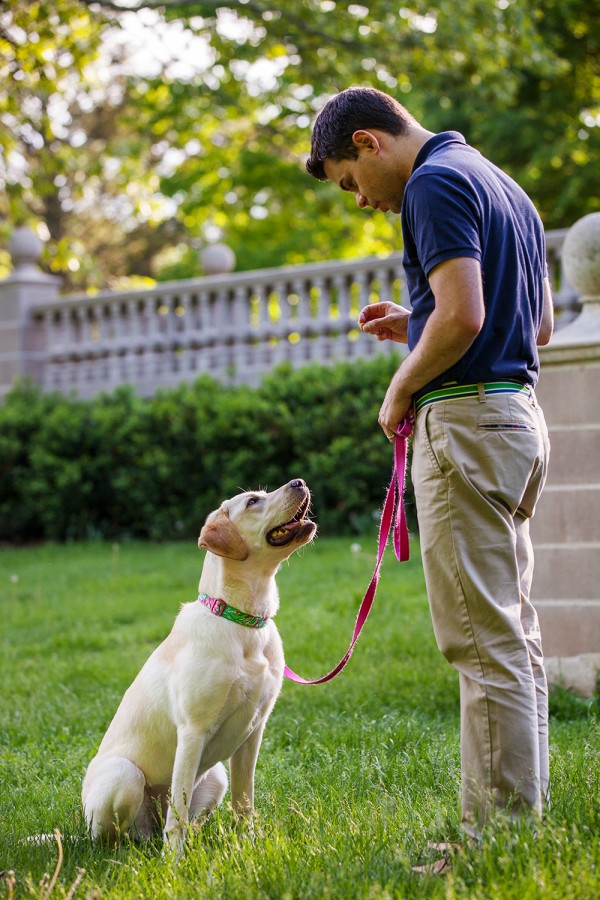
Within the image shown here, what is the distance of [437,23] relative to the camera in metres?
13.7

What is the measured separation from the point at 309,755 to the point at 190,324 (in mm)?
8710

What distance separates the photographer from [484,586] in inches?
127

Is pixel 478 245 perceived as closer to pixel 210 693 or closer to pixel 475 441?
pixel 475 441

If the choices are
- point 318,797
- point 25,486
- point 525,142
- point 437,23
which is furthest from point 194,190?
point 318,797

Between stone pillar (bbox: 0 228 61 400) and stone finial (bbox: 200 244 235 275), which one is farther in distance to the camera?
stone pillar (bbox: 0 228 61 400)

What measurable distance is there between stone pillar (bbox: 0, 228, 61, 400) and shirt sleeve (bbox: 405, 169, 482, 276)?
37.3 feet

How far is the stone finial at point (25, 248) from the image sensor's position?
45.5 feet

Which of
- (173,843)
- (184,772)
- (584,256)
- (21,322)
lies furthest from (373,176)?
(21,322)

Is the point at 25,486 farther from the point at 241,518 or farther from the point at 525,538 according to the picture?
the point at 525,538

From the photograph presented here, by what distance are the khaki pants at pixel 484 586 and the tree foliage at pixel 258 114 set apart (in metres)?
10.4

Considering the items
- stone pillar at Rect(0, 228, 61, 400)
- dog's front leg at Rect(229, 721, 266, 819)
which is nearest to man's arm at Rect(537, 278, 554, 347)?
dog's front leg at Rect(229, 721, 266, 819)

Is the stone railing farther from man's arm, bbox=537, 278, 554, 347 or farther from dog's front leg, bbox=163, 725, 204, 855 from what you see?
dog's front leg, bbox=163, 725, 204, 855

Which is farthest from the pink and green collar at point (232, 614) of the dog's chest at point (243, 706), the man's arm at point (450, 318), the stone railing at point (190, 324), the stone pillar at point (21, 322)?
the stone pillar at point (21, 322)

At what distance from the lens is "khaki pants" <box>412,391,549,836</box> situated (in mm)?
3221
